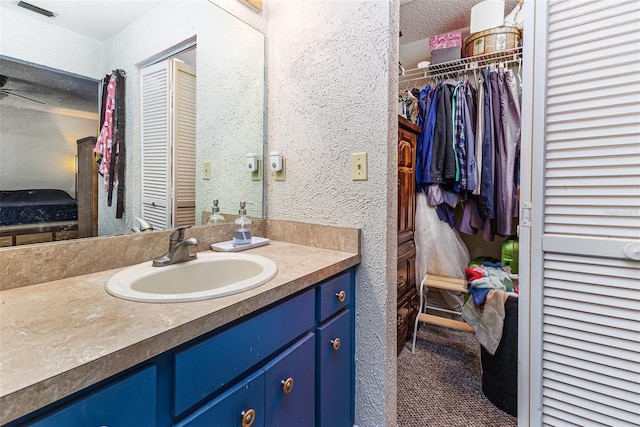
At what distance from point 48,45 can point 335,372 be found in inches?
53.7

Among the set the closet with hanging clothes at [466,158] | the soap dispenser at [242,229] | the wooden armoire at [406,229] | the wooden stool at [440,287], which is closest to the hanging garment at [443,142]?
the closet with hanging clothes at [466,158]

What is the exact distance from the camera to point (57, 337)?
51 centimetres

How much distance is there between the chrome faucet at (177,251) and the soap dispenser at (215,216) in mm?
239

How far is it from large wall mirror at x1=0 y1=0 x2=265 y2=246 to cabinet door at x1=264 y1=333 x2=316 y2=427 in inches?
27.0

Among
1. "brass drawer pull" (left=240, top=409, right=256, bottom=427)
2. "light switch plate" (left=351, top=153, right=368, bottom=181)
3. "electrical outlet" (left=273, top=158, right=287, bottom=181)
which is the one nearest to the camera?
"brass drawer pull" (left=240, top=409, right=256, bottom=427)

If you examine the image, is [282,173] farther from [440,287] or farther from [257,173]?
[440,287]

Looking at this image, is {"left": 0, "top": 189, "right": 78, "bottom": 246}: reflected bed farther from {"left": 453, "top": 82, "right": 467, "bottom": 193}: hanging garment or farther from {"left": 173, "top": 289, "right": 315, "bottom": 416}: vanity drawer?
{"left": 453, "top": 82, "right": 467, "bottom": 193}: hanging garment

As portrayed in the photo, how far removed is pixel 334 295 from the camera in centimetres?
104

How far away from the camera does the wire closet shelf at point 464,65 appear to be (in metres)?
1.97

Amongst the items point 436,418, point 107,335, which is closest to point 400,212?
point 436,418

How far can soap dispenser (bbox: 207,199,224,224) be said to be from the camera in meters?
1.27

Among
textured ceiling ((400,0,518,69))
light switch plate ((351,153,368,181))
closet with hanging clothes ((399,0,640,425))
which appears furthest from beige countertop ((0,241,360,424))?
textured ceiling ((400,0,518,69))

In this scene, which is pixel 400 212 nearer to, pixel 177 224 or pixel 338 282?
pixel 338 282

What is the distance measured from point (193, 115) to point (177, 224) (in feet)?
1.55
